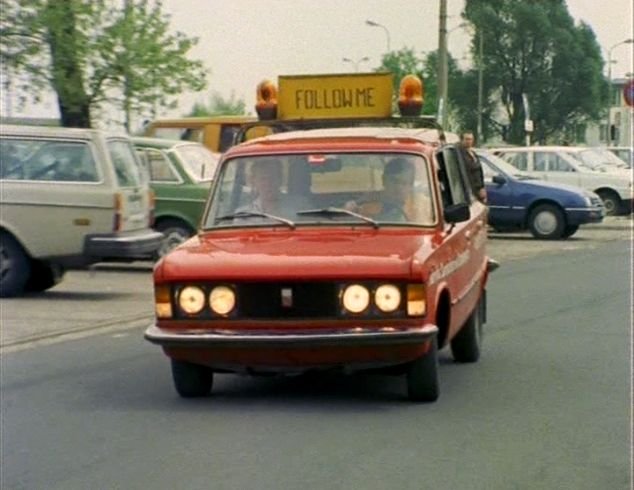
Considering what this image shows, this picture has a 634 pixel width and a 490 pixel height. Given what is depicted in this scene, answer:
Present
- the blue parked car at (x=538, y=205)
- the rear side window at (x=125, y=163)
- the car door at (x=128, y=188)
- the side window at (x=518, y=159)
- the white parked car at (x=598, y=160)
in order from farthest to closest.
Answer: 1. the white parked car at (x=598, y=160)
2. the side window at (x=518, y=159)
3. the blue parked car at (x=538, y=205)
4. the rear side window at (x=125, y=163)
5. the car door at (x=128, y=188)

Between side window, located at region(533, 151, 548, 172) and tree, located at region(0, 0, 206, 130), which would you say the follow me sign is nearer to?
tree, located at region(0, 0, 206, 130)

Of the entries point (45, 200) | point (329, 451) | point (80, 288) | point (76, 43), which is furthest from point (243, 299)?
point (76, 43)

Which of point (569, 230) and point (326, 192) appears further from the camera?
point (569, 230)

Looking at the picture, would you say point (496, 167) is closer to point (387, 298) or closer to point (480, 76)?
point (480, 76)

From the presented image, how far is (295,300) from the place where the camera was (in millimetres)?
9609

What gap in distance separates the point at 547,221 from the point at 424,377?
21497 millimetres

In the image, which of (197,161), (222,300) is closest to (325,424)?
(222,300)

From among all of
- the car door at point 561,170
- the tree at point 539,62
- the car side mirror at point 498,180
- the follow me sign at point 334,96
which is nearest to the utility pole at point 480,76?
the tree at point 539,62

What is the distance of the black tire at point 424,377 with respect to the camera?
9844 millimetres

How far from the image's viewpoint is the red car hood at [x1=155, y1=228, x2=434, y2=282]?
31.4 ft

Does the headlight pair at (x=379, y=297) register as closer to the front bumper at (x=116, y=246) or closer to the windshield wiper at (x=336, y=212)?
the windshield wiper at (x=336, y=212)

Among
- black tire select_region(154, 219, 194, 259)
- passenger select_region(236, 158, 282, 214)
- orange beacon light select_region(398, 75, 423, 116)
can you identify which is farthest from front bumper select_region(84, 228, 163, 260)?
passenger select_region(236, 158, 282, 214)

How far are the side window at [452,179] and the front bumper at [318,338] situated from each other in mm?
1691

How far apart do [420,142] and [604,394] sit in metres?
2.11
